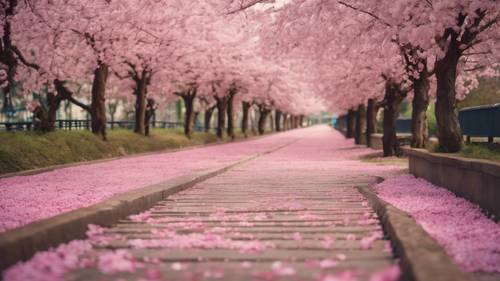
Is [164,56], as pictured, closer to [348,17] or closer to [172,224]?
[348,17]

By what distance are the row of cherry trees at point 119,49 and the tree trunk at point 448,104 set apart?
5119 mm

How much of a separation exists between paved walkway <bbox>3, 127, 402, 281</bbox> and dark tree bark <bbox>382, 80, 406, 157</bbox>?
1567cm

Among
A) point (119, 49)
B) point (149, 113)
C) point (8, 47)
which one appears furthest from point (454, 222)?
point (149, 113)

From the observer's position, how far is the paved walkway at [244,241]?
18.6ft

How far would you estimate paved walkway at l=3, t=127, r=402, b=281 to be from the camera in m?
5.66

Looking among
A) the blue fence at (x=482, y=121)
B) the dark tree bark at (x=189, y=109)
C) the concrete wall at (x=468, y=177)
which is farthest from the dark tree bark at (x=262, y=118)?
the concrete wall at (x=468, y=177)

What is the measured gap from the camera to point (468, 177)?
34.7 feet

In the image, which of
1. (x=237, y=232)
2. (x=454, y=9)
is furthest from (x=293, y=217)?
(x=454, y=9)

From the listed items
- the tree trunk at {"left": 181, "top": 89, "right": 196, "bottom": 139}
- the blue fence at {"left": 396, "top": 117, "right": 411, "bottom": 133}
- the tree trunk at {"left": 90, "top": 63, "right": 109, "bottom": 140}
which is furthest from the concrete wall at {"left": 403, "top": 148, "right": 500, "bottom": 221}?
the blue fence at {"left": 396, "top": 117, "right": 411, "bottom": 133}

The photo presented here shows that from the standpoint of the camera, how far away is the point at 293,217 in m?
9.30

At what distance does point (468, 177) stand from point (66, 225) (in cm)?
688

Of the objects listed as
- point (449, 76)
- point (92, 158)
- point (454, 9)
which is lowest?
point (92, 158)

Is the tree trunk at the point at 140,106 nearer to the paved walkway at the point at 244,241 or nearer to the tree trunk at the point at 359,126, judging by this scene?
the tree trunk at the point at 359,126

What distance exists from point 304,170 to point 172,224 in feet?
39.0
